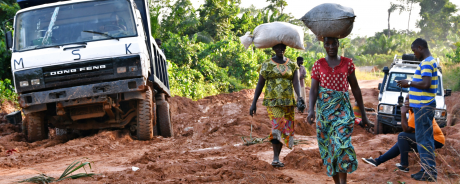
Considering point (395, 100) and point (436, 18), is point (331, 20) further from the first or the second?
point (436, 18)

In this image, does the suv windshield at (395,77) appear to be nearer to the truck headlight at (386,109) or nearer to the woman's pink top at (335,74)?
the truck headlight at (386,109)

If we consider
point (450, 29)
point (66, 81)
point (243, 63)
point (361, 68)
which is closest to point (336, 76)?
point (66, 81)

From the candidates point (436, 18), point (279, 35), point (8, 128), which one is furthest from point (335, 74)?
point (436, 18)

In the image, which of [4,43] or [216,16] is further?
[216,16]

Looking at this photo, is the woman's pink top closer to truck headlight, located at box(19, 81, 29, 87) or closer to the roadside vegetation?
truck headlight, located at box(19, 81, 29, 87)

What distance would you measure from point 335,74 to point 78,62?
14.8 feet

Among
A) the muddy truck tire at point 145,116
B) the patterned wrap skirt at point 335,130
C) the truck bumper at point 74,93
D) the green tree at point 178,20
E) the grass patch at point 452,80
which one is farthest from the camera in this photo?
the green tree at point 178,20

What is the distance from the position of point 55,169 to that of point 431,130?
423 cm

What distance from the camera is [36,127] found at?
751 cm

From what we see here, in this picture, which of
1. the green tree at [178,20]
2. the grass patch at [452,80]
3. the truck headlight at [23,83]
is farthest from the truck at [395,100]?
the green tree at [178,20]

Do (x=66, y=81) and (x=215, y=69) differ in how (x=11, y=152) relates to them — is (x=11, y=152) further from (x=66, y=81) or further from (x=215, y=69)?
(x=215, y=69)

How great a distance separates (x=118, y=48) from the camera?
22.5 ft

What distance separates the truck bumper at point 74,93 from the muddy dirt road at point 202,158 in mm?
769

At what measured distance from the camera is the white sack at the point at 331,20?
3.80m
